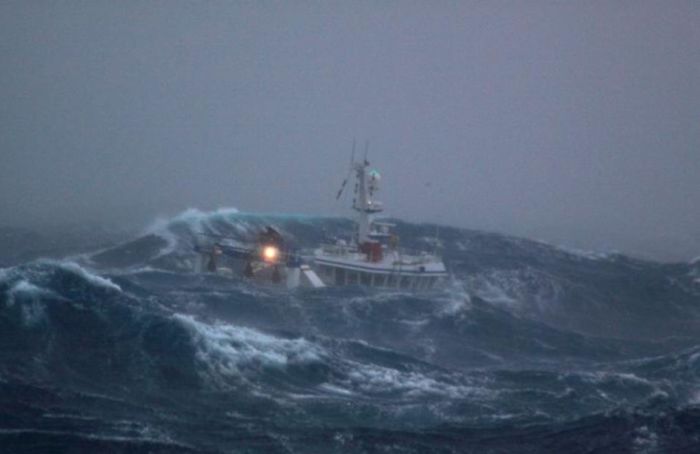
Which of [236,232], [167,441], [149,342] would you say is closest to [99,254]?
[236,232]

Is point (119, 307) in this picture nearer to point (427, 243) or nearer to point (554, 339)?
point (554, 339)

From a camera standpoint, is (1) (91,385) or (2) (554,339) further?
(2) (554,339)

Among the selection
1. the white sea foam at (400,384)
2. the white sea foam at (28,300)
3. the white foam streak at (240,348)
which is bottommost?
the white sea foam at (400,384)

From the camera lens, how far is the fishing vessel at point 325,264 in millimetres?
43031

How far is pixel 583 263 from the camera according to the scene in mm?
56812

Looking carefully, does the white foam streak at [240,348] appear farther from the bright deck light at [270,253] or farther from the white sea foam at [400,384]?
the bright deck light at [270,253]

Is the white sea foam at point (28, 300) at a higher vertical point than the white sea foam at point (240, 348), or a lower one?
higher

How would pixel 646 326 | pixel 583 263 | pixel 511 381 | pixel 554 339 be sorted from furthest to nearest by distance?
pixel 583 263 < pixel 646 326 < pixel 554 339 < pixel 511 381

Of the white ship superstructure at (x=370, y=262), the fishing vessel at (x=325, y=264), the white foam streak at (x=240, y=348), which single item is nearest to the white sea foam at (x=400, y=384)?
the white foam streak at (x=240, y=348)

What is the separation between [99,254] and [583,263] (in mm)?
34633

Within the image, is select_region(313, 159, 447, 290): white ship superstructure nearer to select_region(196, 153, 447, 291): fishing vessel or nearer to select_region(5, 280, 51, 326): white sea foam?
select_region(196, 153, 447, 291): fishing vessel

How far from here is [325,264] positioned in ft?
152

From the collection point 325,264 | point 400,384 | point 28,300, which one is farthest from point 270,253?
point 400,384

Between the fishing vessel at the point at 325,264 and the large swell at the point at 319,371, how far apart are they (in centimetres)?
450
